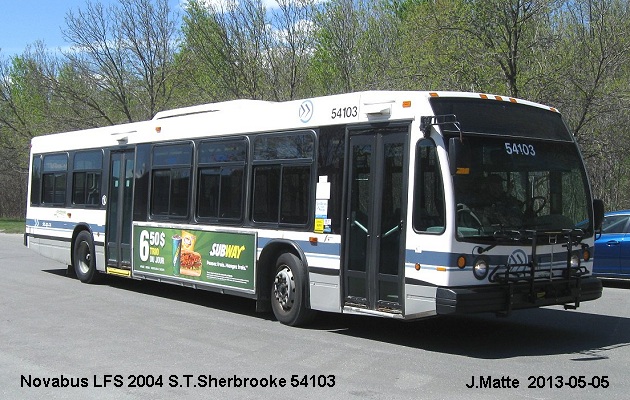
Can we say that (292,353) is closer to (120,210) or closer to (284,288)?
(284,288)

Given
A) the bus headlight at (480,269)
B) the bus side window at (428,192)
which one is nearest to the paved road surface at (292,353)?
the bus headlight at (480,269)

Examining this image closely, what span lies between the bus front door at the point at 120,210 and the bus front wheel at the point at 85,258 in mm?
728

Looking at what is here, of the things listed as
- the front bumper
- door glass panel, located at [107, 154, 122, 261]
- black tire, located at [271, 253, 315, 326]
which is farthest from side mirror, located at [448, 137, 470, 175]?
door glass panel, located at [107, 154, 122, 261]

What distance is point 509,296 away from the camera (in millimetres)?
8625

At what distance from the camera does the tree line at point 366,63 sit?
843 inches

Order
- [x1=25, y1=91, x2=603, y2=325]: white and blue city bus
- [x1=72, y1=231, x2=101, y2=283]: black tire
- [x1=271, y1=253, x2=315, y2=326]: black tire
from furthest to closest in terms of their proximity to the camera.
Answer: [x1=72, y1=231, x2=101, y2=283]: black tire
[x1=271, y1=253, x2=315, y2=326]: black tire
[x1=25, y1=91, x2=603, y2=325]: white and blue city bus

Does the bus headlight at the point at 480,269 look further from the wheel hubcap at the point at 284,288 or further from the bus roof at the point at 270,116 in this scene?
the wheel hubcap at the point at 284,288

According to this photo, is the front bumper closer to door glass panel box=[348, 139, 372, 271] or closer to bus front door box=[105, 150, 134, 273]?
door glass panel box=[348, 139, 372, 271]

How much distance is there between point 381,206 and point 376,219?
0.18 meters

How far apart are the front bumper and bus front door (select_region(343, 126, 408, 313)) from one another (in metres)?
0.79

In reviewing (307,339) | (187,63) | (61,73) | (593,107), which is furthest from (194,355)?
(61,73)

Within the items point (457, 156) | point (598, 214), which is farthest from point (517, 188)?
point (598, 214)

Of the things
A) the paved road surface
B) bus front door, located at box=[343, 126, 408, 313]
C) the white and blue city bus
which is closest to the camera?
the paved road surface

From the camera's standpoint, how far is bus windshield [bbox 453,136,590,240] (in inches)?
340
